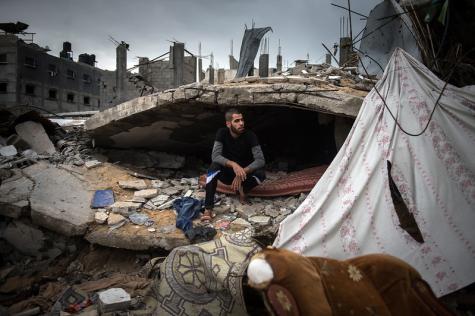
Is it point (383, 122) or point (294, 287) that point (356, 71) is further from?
point (294, 287)

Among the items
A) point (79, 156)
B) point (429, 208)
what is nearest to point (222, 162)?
point (429, 208)

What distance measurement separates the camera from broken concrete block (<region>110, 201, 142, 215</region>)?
148 inches

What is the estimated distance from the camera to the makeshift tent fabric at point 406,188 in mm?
2232

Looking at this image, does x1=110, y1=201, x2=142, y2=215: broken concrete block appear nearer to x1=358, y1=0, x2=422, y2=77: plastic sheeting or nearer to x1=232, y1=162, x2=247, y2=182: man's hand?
x1=232, y1=162, x2=247, y2=182: man's hand

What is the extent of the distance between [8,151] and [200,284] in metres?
4.39

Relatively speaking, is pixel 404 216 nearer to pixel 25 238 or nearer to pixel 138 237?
pixel 138 237

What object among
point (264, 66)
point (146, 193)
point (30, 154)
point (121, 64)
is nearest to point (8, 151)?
point (30, 154)

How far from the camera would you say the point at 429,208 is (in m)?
2.33

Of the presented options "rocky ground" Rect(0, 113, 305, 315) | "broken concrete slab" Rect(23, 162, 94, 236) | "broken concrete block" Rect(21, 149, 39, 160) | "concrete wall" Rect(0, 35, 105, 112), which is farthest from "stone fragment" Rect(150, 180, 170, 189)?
"concrete wall" Rect(0, 35, 105, 112)

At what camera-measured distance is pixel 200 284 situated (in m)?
2.31

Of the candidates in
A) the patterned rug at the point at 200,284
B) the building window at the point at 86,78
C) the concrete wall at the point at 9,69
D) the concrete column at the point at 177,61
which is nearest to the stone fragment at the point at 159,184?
the patterned rug at the point at 200,284

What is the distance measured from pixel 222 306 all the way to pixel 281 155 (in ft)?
16.7

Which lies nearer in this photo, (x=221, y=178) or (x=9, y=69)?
(x=221, y=178)

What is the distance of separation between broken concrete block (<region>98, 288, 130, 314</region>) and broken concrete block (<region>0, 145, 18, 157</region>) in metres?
3.51
